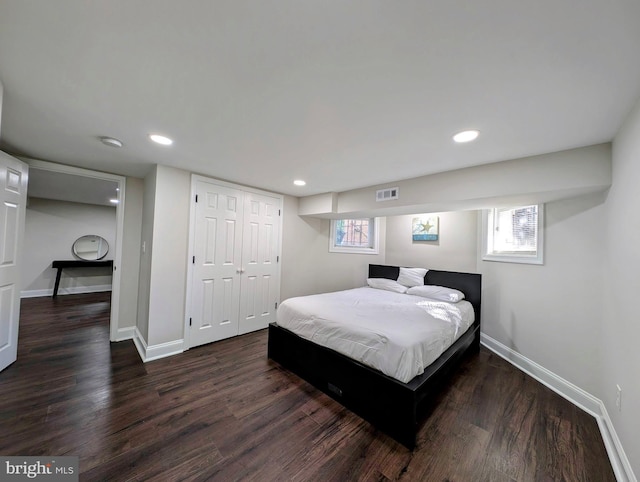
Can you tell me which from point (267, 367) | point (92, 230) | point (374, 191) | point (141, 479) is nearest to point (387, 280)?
point (374, 191)

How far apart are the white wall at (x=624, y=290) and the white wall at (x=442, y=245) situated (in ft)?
5.52

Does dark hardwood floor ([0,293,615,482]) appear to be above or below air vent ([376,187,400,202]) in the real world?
below

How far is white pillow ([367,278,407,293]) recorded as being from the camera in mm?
3775

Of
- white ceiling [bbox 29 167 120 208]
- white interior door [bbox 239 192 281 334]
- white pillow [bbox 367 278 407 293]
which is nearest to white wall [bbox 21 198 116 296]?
white ceiling [bbox 29 167 120 208]

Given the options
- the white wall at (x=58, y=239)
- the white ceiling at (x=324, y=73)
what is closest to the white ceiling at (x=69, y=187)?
the white wall at (x=58, y=239)

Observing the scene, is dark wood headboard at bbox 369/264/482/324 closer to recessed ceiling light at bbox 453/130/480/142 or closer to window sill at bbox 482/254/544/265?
window sill at bbox 482/254/544/265

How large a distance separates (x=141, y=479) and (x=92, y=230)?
7.09 m

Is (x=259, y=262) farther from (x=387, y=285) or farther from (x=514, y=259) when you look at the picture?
(x=514, y=259)

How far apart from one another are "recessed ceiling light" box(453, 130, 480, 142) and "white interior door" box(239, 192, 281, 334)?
2.71 meters

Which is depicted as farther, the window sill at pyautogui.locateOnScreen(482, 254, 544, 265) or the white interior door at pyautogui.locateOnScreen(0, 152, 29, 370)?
the window sill at pyautogui.locateOnScreen(482, 254, 544, 265)

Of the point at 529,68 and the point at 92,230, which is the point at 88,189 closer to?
the point at 92,230

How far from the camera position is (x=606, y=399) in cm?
185

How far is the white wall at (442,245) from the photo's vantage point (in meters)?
3.62

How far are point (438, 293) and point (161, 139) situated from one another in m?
3.67
